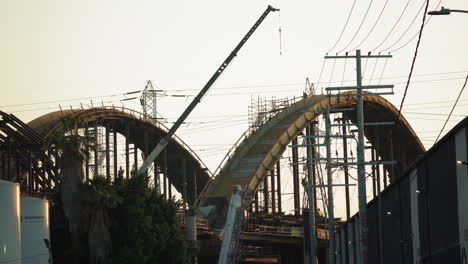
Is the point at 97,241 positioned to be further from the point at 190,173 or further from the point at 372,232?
the point at 190,173

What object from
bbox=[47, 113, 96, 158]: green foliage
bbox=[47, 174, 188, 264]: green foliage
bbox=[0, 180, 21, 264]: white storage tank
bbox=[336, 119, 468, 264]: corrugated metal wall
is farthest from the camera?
bbox=[47, 174, 188, 264]: green foliage

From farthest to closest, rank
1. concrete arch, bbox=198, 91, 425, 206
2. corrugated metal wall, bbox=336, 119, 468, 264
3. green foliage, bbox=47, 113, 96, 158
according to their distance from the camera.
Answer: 1. concrete arch, bbox=198, 91, 425, 206
2. green foliage, bbox=47, 113, 96, 158
3. corrugated metal wall, bbox=336, 119, 468, 264

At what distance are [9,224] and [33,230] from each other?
382 inches

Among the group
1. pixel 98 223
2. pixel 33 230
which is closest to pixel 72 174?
pixel 98 223

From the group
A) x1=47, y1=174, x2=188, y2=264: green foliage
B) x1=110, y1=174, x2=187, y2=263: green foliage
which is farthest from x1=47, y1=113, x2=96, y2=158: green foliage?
x1=110, y1=174, x2=187, y2=263: green foliage

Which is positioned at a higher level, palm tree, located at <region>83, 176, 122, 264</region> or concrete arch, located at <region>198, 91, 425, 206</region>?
concrete arch, located at <region>198, 91, 425, 206</region>

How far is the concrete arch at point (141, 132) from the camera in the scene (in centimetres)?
8462

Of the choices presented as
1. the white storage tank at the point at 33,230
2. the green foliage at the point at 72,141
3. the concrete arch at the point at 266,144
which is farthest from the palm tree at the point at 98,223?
the concrete arch at the point at 266,144

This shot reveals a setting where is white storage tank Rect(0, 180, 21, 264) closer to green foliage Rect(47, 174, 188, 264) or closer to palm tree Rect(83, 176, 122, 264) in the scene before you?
palm tree Rect(83, 176, 122, 264)

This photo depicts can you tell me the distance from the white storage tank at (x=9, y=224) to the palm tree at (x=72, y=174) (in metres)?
16.3

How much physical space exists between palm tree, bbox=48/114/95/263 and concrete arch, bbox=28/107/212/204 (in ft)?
44.7

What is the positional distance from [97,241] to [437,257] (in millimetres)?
37712

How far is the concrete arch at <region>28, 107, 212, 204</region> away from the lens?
84625 millimetres

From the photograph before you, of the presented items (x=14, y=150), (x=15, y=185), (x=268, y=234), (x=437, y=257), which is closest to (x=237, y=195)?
(x=268, y=234)
